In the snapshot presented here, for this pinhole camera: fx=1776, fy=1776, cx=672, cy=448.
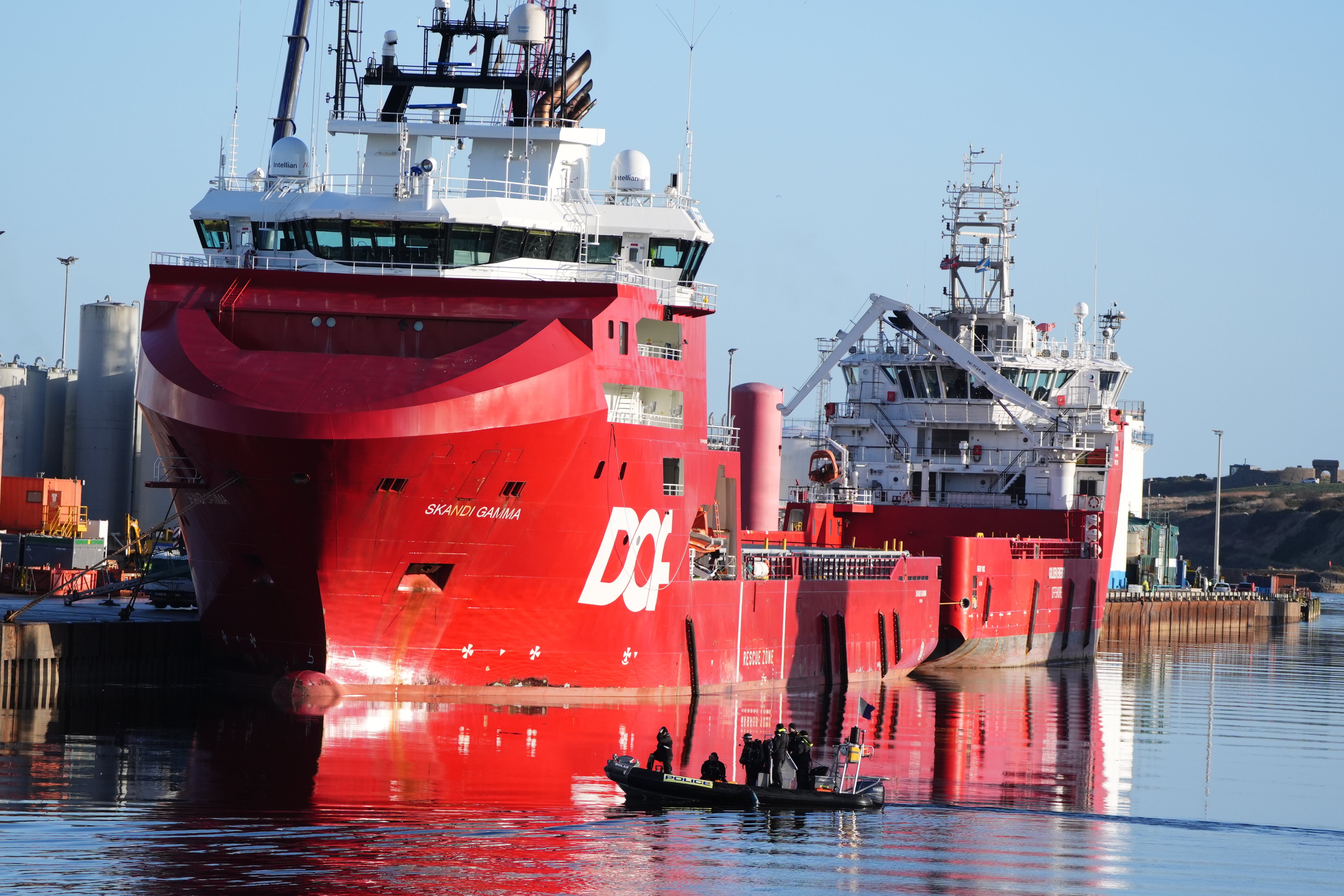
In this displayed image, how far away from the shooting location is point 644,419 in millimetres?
32000

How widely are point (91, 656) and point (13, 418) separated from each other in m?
A: 29.6

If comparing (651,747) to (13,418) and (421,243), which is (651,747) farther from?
(13,418)

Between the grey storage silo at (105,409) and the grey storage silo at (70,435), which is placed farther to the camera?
the grey storage silo at (70,435)

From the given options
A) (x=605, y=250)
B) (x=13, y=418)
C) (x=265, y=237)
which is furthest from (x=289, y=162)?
(x=13, y=418)

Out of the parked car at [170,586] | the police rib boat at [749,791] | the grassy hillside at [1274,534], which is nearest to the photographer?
the police rib boat at [749,791]

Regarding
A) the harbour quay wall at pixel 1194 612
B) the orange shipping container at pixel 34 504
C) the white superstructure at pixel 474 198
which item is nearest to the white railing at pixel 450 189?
the white superstructure at pixel 474 198

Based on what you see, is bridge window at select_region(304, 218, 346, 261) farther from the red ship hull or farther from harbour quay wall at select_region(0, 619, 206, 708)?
harbour quay wall at select_region(0, 619, 206, 708)

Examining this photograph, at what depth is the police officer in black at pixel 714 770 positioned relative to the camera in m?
23.9

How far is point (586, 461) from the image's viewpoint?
98.4 feet

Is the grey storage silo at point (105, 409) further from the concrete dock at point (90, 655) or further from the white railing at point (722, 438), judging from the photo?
the white railing at point (722, 438)

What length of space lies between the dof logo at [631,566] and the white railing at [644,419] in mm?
1546

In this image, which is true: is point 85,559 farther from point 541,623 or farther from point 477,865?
point 477,865

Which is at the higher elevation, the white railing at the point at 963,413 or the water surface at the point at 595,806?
the white railing at the point at 963,413

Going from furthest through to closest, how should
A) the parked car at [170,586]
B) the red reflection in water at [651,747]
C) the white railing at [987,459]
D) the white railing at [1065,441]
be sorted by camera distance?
1. the white railing at [987,459]
2. the white railing at [1065,441]
3. the parked car at [170,586]
4. the red reflection in water at [651,747]
